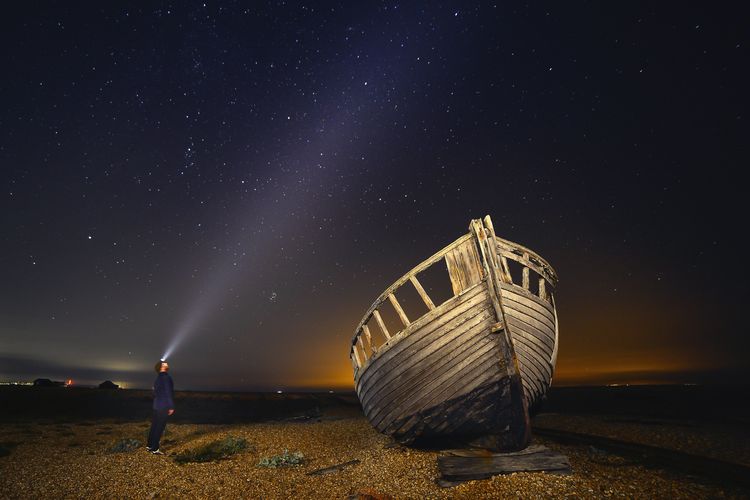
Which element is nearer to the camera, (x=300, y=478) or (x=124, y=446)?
(x=300, y=478)

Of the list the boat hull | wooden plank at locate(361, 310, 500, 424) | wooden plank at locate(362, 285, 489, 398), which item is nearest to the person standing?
wooden plank at locate(361, 310, 500, 424)

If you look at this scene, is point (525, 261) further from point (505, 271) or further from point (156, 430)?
point (156, 430)

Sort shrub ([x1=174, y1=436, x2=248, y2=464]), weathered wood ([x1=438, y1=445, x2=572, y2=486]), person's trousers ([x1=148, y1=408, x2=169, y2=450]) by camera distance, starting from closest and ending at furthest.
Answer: weathered wood ([x1=438, y1=445, x2=572, y2=486])
shrub ([x1=174, y1=436, x2=248, y2=464])
person's trousers ([x1=148, y1=408, x2=169, y2=450])

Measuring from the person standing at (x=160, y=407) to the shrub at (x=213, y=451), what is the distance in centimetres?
88

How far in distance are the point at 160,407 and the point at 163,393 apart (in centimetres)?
37

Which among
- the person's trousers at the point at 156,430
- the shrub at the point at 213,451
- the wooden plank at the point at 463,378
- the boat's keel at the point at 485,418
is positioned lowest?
the shrub at the point at 213,451

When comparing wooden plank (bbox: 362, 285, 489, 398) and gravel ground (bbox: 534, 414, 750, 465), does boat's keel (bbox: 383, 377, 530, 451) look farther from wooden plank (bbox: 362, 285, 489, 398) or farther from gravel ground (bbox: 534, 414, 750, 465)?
gravel ground (bbox: 534, 414, 750, 465)

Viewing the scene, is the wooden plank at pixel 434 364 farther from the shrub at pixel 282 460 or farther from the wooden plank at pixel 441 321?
the shrub at pixel 282 460

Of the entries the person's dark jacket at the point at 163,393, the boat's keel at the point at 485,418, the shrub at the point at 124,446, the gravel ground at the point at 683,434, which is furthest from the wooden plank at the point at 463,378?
the shrub at the point at 124,446

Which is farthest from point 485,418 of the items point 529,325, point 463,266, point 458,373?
point 463,266

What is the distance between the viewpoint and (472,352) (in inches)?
289

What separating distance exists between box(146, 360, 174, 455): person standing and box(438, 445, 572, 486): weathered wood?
25.9 feet

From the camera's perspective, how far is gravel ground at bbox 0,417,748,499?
20.3ft

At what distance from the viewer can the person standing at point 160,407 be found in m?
9.92
